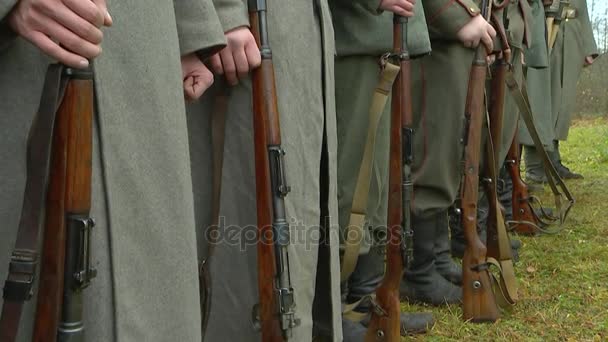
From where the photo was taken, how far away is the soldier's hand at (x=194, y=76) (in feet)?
5.77

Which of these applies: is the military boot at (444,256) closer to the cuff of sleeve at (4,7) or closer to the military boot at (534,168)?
the cuff of sleeve at (4,7)

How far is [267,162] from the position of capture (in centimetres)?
193

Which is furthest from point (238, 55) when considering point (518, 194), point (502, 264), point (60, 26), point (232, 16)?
point (518, 194)

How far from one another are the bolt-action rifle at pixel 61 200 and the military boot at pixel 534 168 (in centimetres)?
598

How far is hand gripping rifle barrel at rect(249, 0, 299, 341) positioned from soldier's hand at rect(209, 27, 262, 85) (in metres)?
0.04

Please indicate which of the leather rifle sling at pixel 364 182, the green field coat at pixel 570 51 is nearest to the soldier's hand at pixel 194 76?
the leather rifle sling at pixel 364 182

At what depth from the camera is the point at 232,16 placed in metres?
1.89

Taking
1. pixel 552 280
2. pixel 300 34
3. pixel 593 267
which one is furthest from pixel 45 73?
pixel 593 267

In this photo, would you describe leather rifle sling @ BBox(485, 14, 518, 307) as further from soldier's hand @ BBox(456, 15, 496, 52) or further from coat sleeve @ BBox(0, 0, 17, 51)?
coat sleeve @ BBox(0, 0, 17, 51)

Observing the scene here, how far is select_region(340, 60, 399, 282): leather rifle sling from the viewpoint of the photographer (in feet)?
8.89

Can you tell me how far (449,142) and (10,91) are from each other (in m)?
2.46

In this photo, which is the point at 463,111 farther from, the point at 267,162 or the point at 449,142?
the point at 267,162

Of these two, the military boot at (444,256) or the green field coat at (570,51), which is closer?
the military boot at (444,256)

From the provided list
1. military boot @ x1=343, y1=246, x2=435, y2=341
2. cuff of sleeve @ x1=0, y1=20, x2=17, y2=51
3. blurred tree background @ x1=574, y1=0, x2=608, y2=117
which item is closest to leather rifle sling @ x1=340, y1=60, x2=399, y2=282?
military boot @ x1=343, y1=246, x2=435, y2=341
